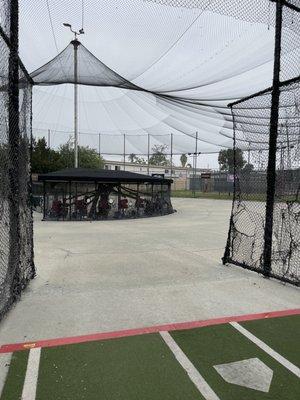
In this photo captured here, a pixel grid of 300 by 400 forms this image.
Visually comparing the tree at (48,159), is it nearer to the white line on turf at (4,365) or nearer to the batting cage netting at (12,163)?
the batting cage netting at (12,163)

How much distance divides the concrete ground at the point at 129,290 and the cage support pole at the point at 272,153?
41 centimetres

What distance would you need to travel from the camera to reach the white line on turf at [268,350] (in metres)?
3.05

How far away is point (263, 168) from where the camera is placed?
19.9 ft

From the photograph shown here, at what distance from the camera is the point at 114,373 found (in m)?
2.95

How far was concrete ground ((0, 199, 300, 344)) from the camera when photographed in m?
4.03

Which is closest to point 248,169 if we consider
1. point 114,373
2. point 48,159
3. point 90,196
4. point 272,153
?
point 272,153

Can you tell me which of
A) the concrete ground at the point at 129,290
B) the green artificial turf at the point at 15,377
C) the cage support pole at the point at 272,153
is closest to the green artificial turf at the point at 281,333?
the concrete ground at the point at 129,290

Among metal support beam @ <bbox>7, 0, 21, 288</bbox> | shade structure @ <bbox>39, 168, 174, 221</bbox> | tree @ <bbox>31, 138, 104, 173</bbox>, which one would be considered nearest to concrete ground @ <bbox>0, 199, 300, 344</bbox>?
metal support beam @ <bbox>7, 0, 21, 288</bbox>

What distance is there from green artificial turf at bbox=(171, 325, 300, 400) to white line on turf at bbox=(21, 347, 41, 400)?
1.25m

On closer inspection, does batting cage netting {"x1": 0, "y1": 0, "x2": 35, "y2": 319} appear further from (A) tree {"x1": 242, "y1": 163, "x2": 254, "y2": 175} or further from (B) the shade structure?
(B) the shade structure

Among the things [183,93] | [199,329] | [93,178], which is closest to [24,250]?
[199,329]

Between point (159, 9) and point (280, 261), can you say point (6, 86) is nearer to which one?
point (159, 9)

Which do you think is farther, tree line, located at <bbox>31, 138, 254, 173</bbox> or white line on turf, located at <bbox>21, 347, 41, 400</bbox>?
tree line, located at <bbox>31, 138, 254, 173</bbox>

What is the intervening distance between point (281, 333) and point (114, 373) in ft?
5.76
